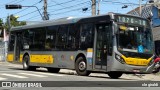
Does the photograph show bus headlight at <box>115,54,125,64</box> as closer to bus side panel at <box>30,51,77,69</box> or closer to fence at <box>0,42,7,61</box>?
bus side panel at <box>30,51,77,69</box>

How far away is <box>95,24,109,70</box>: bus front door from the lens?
838 inches

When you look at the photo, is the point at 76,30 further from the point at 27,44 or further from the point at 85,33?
the point at 27,44

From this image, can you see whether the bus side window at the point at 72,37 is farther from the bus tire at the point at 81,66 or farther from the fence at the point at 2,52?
the fence at the point at 2,52

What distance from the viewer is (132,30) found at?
70.1 feet

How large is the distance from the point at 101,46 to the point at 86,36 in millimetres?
1333

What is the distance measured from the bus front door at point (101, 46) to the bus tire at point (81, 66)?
40.0 inches

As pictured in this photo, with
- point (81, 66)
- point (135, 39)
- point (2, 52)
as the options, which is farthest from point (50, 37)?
point (2, 52)

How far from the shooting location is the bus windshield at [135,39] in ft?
68.6

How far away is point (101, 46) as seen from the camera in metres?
21.5

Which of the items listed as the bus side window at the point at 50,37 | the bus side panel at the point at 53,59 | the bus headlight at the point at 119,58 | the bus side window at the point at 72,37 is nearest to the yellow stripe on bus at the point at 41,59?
the bus side panel at the point at 53,59

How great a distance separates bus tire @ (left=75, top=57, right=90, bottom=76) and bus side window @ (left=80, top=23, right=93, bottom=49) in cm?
75

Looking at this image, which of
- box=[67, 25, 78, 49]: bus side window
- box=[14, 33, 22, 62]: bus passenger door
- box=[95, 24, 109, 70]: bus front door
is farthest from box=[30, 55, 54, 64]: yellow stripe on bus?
box=[95, 24, 109, 70]: bus front door

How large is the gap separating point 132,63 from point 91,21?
3235mm

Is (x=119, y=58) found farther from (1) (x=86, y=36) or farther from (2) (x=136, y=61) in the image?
(1) (x=86, y=36)
